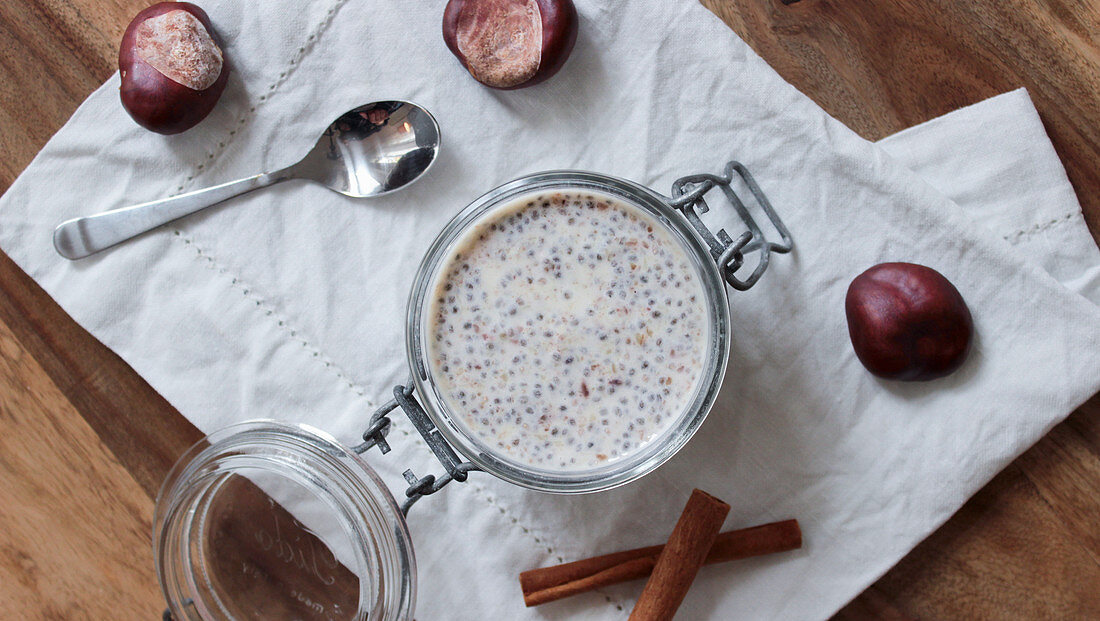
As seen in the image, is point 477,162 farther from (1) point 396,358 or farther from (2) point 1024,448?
(2) point 1024,448

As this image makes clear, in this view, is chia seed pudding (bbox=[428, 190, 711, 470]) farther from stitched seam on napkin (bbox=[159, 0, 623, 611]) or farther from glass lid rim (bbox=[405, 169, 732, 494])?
stitched seam on napkin (bbox=[159, 0, 623, 611])

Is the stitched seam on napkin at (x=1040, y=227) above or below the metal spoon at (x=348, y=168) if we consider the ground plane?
below

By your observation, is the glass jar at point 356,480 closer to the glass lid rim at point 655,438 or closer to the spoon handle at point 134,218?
the glass lid rim at point 655,438

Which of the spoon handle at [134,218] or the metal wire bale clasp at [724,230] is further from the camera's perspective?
the spoon handle at [134,218]

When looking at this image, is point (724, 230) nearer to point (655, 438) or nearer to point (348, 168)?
point (655, 438)

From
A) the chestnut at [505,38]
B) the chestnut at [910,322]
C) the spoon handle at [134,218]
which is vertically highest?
the spoon handle at [134,218]

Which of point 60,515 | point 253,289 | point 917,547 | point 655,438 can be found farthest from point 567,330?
point 60,515

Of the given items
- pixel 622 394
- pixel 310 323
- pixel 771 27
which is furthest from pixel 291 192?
pixel 771 27

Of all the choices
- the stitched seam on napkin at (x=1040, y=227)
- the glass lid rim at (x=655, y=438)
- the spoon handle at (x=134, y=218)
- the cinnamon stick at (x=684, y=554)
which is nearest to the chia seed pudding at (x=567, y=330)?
the glass lid rim at (x=655, y=438)
